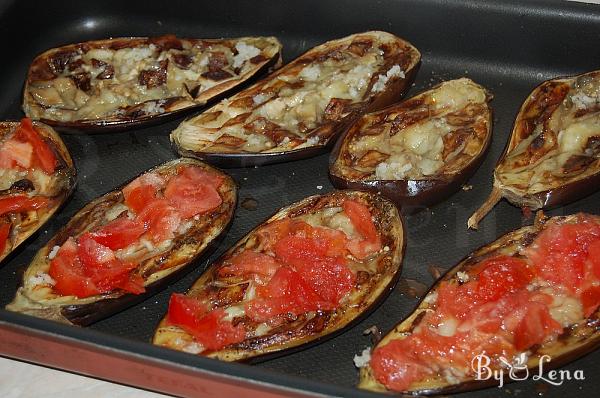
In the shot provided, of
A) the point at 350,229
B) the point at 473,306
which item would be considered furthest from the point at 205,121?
the point at 473,306

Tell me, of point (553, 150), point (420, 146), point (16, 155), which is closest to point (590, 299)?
point (553, 150)

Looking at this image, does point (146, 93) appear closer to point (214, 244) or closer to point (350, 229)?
point (214, 244)

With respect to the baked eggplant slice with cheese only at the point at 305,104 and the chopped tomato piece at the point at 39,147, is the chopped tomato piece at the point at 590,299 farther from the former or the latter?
the chopped tomato piece at the point at 39,147

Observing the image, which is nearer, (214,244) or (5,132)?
(214,244)

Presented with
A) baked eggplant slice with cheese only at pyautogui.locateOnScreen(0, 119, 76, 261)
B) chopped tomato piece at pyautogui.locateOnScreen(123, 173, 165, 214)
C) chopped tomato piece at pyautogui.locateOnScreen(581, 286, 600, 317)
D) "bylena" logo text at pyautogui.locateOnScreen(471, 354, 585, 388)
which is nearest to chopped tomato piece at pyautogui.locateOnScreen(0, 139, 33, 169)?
baked eggplant slice with cheese only at pyautogui.locateOnScreen(0, 119, 76, 261)

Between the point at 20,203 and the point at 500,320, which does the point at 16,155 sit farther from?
the point at 500,320

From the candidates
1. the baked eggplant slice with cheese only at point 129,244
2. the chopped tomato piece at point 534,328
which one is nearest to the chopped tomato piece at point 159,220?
the baked eggplant slice with cheese only at point 129,244
